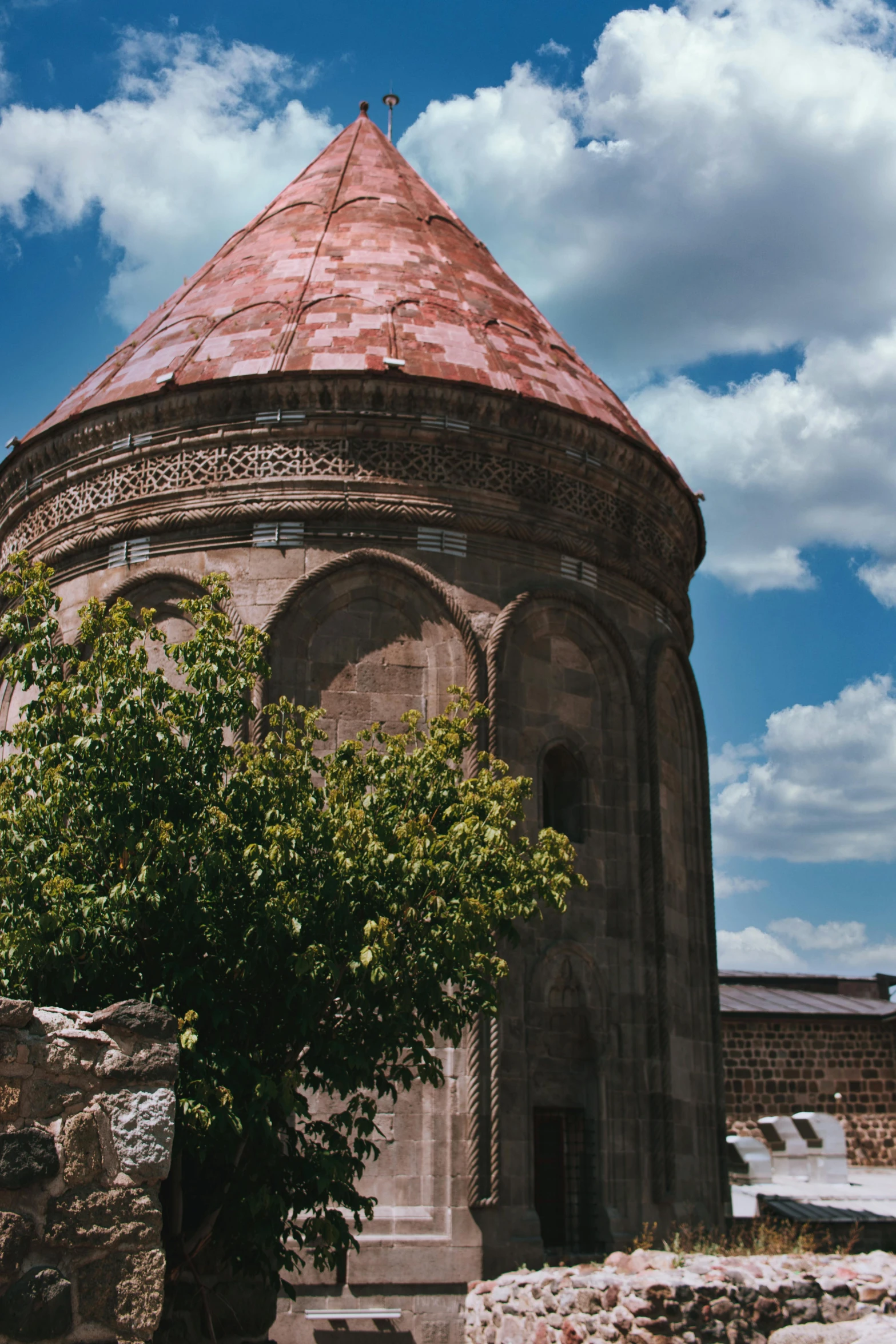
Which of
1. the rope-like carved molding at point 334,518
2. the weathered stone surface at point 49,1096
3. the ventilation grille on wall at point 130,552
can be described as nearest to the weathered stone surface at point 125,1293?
the weathered stone surface at point 49,1096

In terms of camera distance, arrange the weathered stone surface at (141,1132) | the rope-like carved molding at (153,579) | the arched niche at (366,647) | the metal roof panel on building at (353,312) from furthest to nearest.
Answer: the metal roof panel on building at (353,312) < the rope-like carved molding at (153,579) < the arched niche at (366,647) < the weathered stone surface at (141,1132)

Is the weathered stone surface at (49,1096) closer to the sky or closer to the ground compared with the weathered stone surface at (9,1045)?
closer to the ground

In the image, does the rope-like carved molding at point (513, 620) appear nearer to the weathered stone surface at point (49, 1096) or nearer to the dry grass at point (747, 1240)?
the dry grass at point (747, 1240)

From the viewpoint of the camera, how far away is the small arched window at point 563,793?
13.8 metres

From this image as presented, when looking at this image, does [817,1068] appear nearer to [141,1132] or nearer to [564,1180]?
[564,1180]

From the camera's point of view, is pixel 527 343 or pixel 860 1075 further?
pixel 860 1075

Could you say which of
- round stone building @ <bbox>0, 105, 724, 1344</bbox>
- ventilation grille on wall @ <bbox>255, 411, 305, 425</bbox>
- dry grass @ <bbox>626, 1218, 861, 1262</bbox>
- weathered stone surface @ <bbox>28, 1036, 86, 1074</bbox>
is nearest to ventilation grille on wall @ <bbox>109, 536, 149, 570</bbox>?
round stone building @ <bbox>0, 105, 724, 1344</bbox>

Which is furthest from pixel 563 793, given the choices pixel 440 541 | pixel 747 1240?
pixel 747 1240

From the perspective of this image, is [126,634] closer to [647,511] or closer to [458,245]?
[647,511]

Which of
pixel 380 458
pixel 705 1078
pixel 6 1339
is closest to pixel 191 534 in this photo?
pixel 380 458

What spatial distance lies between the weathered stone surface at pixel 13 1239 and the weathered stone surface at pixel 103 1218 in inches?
3.5

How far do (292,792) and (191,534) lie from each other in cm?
615

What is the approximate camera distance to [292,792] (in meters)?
8.32

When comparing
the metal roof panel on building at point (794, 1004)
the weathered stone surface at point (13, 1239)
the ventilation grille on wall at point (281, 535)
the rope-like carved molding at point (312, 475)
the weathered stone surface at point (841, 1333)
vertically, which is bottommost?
the weathered stone surface at point (841, 1333)
